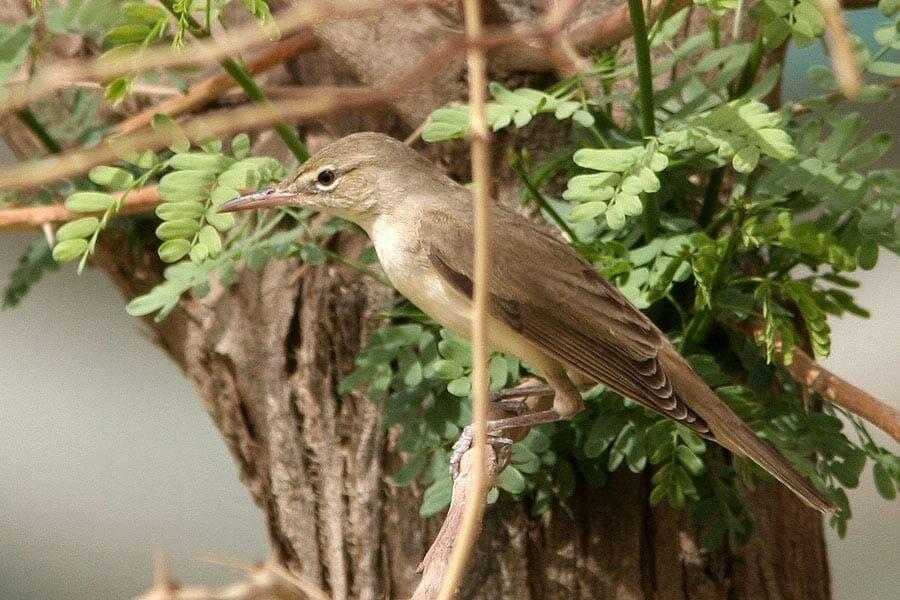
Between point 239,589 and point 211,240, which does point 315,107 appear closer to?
point 239,589

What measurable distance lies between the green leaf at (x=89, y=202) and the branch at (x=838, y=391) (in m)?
1.35

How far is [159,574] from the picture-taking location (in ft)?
2.92

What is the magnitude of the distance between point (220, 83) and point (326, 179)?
59 cm

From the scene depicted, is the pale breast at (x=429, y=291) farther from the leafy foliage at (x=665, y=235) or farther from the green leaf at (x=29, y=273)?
the green leaf at (x=29, y=273)

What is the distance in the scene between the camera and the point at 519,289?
2.46 m

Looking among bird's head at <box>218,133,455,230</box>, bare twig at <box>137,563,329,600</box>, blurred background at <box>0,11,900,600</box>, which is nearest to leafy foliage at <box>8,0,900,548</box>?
bird's head at <box>218,133,455,230</box>

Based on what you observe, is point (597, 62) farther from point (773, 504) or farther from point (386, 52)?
point (773, 504)

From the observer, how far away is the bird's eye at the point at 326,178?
8.30ft

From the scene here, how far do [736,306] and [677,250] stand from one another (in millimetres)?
173

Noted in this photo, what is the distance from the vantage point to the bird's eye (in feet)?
8.30

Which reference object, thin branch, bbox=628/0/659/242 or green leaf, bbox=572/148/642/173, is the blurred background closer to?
thin branch, bbox=628/0/659/242

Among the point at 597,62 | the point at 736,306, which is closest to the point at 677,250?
the point at 736,306

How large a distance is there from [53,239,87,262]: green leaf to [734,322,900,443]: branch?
1.38 m

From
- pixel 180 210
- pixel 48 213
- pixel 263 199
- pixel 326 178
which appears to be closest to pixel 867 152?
pixel 326 178
